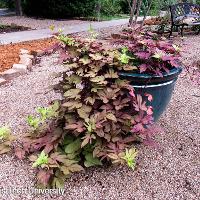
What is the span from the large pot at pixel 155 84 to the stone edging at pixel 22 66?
8.55ft

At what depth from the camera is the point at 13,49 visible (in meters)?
6.93

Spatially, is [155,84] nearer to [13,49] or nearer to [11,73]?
[11,73]

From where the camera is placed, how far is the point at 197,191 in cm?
298

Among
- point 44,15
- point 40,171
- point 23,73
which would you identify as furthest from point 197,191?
point 44,15

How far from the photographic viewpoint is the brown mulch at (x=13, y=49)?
5.95 meters

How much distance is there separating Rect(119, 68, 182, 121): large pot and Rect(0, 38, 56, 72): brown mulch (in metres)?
3.03

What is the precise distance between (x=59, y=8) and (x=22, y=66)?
7723 millimetres

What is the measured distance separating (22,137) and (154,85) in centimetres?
133

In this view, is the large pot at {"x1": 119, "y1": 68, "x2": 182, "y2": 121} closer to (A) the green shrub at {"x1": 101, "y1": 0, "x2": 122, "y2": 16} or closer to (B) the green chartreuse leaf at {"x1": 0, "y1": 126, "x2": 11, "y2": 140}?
(B) the green chartreuse leaf at {"x1": 0, "y1": 126, "x2": 11, "y2": 140}

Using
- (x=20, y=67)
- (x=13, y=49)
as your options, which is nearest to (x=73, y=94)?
(x=20, y=67)

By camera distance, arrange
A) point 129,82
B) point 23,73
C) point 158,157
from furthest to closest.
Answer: point 23,73
point 158,157
point 129,82

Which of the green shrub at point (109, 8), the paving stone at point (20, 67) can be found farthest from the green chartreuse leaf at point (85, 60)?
the green shrub at point (109, 8)

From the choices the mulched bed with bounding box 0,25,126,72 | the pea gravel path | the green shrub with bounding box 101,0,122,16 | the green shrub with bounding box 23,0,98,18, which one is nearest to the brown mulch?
the mulched bed with bounding box 0,25,126,72

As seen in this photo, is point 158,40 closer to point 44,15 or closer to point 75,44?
point 75,44
